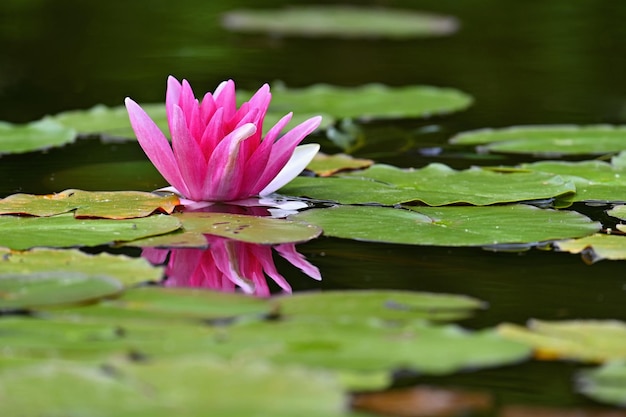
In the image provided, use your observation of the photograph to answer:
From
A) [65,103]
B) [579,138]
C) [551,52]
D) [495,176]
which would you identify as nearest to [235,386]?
[495,176]

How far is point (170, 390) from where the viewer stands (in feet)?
4.05

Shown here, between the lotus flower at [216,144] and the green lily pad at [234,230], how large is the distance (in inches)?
5.4

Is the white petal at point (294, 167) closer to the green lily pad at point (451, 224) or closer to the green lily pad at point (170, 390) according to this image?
the green lily pad at point (451, 224)

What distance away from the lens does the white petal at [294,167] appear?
244 cm

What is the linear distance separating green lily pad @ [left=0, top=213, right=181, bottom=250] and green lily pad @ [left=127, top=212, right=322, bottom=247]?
0.09 ft

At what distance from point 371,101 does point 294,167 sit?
62.1 inches

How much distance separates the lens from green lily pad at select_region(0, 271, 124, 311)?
1583 mm

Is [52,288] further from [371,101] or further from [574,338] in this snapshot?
[371,101]

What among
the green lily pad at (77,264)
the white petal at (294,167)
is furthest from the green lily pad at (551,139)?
the green lily pad at (77,264)

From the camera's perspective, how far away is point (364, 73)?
503cm

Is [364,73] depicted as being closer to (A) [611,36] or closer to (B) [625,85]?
(B) [625,85]

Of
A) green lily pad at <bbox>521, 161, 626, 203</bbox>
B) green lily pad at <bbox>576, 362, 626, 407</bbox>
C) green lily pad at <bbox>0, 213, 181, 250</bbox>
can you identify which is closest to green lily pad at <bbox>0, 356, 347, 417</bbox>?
green lily pad at <bbox>576, 362, 626, 407</bbox>

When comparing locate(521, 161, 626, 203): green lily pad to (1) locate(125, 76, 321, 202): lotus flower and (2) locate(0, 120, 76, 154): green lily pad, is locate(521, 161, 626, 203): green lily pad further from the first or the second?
(2) locate(0, 120, 76, 154): green lily pad

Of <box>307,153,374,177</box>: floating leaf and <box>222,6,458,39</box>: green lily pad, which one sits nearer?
<box>307,153,374,177</box>: floating leaf
